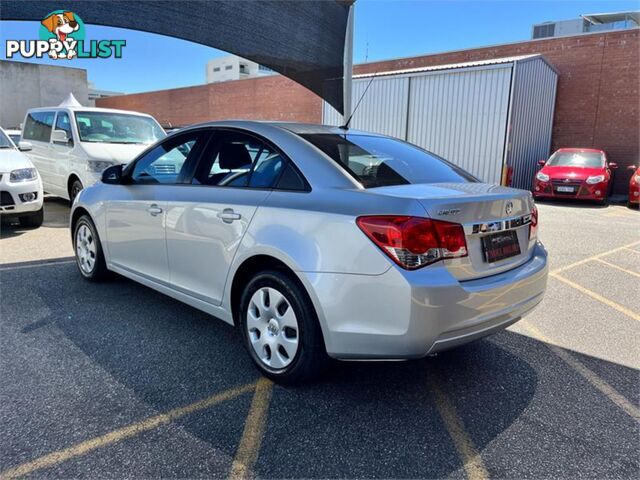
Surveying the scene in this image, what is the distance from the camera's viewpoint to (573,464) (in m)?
2.26

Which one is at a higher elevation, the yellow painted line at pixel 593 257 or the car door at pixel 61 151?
the car door at pixel 61 151

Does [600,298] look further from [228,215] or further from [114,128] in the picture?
[114,128]

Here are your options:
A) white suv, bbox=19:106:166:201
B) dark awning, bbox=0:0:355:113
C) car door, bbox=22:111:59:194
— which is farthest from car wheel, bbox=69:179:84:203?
dark awning, bbox=0:0:355:113

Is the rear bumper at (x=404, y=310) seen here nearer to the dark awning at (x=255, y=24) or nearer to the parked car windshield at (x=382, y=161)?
the parked car windshield at (x=382, y=161)

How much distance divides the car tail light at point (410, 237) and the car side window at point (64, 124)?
7660 millimetres

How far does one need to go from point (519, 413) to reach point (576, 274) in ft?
11.8

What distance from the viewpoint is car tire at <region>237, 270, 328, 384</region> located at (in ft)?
8.80

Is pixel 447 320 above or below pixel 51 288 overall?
above

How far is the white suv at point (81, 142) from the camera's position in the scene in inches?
313

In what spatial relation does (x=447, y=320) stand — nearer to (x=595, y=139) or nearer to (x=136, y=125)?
(x=136, y=125)

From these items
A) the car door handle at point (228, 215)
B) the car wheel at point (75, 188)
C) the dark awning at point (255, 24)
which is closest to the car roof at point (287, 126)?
the car door handle at point (228, 215)

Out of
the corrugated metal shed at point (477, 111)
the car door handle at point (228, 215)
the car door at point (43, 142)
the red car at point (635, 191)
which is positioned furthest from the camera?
the corrugated metal shed at point (477, 111)

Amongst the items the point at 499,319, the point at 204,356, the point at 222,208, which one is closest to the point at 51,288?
the point at 204,356

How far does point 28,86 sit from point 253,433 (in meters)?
31.8
